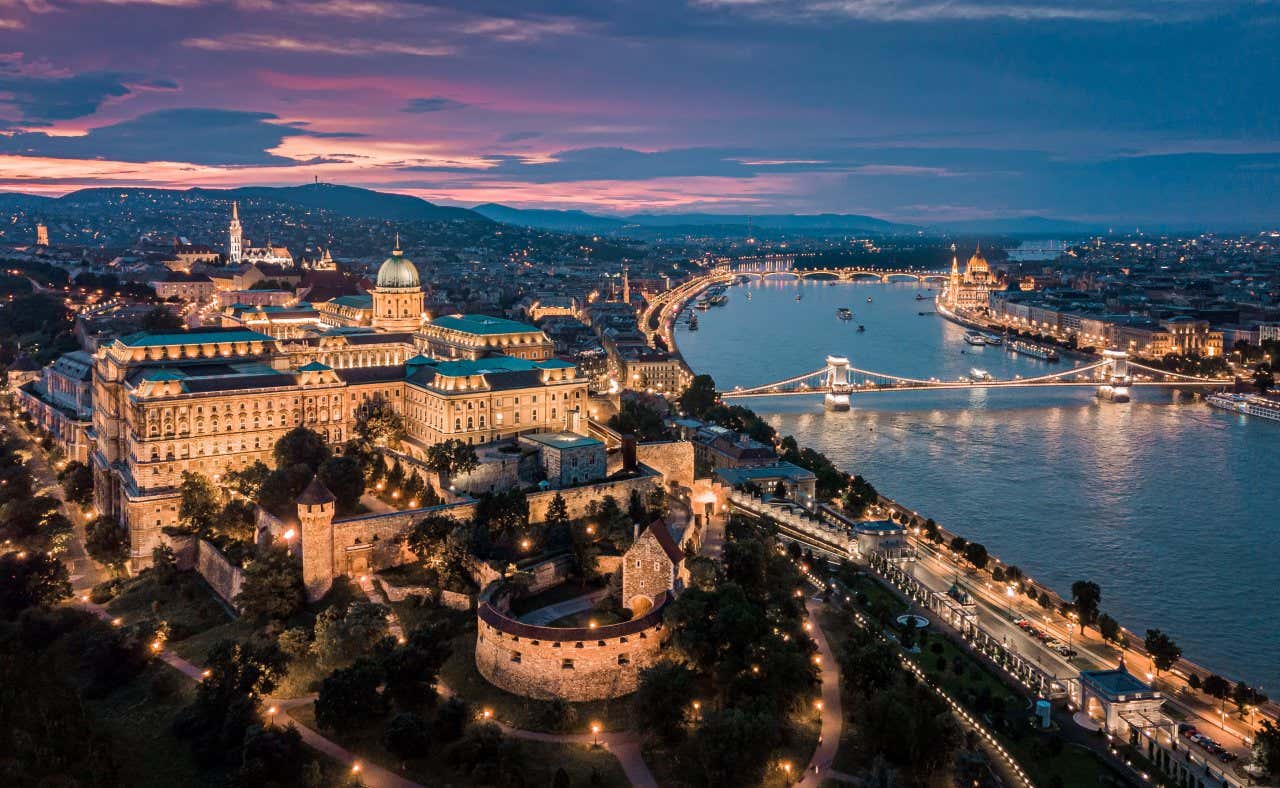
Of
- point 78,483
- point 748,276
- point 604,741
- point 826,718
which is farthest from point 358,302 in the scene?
point 748,276

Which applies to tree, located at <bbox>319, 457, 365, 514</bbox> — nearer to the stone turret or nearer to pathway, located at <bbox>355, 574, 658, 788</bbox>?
the stone turret

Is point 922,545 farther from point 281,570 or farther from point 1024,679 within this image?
point 281,570

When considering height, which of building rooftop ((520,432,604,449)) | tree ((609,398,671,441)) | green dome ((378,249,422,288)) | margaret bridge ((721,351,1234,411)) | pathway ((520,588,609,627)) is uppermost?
green dome ((378,249,422,288))

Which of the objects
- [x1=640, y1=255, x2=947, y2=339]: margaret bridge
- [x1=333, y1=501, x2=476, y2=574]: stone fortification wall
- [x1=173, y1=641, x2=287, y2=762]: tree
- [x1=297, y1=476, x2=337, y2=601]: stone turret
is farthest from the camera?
[x1=640, y1=255, x2=947, y2=339]: margaret bridge

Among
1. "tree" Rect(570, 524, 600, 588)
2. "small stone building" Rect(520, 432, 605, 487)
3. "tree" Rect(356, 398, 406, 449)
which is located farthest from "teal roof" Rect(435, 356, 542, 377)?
"tree" Rect(570, 524, 600, 588)

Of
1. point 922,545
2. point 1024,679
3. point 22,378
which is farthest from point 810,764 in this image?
point 22,378

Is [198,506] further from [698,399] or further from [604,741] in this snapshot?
[698,399]
